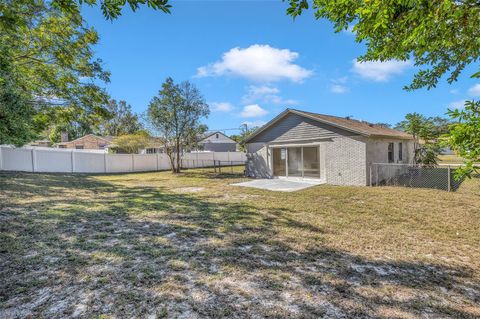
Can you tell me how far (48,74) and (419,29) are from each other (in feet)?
39.9

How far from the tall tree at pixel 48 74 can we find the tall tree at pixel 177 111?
6859 millimetres

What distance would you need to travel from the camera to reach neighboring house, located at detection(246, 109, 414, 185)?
11086 millimetres

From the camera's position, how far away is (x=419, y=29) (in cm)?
257

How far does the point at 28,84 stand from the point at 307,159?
12227 mm

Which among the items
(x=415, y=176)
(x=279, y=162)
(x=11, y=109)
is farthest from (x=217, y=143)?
(x=11, y=109)

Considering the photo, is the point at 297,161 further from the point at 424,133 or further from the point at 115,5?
the point at 115,5

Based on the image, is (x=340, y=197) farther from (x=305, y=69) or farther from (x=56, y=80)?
(x=56, y=80)

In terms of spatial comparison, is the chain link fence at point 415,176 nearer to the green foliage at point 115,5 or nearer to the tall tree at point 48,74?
the green foliage at point 115,5

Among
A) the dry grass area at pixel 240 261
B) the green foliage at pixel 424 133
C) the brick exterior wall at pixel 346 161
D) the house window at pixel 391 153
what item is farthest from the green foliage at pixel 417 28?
the green foliage at pixel 424 133

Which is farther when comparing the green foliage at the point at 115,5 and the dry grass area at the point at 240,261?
the dry grass area at the point at 240,261

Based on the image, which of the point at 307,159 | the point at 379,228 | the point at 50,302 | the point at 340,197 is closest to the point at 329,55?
the point at 307,159

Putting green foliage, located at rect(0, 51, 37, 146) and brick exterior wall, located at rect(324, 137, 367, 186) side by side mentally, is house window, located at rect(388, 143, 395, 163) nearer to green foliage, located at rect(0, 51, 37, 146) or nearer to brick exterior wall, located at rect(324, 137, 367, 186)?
brick exterior wall, located at rect(324, 137, 367, 186)

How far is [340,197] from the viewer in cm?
853

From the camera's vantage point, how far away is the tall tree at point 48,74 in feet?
24.4
